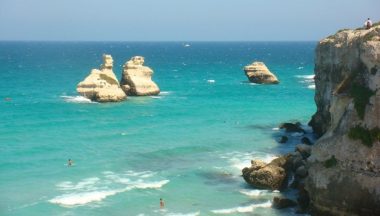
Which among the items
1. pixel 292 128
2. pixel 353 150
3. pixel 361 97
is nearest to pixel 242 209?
pixel 353 150

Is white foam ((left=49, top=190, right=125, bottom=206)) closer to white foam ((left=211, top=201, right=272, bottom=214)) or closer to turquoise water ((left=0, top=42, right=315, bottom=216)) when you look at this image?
turquoise water ((left=0, top=42, right=315, bottom=216))

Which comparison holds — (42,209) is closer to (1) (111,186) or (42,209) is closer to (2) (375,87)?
(1) (111,186)

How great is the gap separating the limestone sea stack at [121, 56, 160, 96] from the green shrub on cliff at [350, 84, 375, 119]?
59559 millimetres

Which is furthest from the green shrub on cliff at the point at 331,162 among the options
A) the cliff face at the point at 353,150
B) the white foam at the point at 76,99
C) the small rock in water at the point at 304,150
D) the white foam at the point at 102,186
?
the white foam at the point at 76,99

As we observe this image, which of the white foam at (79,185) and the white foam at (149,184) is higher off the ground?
the white foam at (79,185)

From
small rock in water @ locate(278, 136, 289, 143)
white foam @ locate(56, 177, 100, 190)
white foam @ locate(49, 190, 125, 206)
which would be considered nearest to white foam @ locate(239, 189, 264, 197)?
white foam @ locate(49, 190, 125, 206)

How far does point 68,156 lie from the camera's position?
51500mm

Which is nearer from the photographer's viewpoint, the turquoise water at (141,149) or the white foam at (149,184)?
the turquoise water at (141,149)

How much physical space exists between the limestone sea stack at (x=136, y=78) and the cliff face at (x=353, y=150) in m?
57.1

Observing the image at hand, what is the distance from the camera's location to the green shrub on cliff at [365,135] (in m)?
32.8

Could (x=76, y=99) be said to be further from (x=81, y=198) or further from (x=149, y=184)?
(x=81, y=198)

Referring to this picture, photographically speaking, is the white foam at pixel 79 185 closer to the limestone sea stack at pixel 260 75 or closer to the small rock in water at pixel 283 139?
the small rock in water at pixel 283 139

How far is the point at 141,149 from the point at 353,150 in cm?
2668

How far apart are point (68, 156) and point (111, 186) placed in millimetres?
10780
